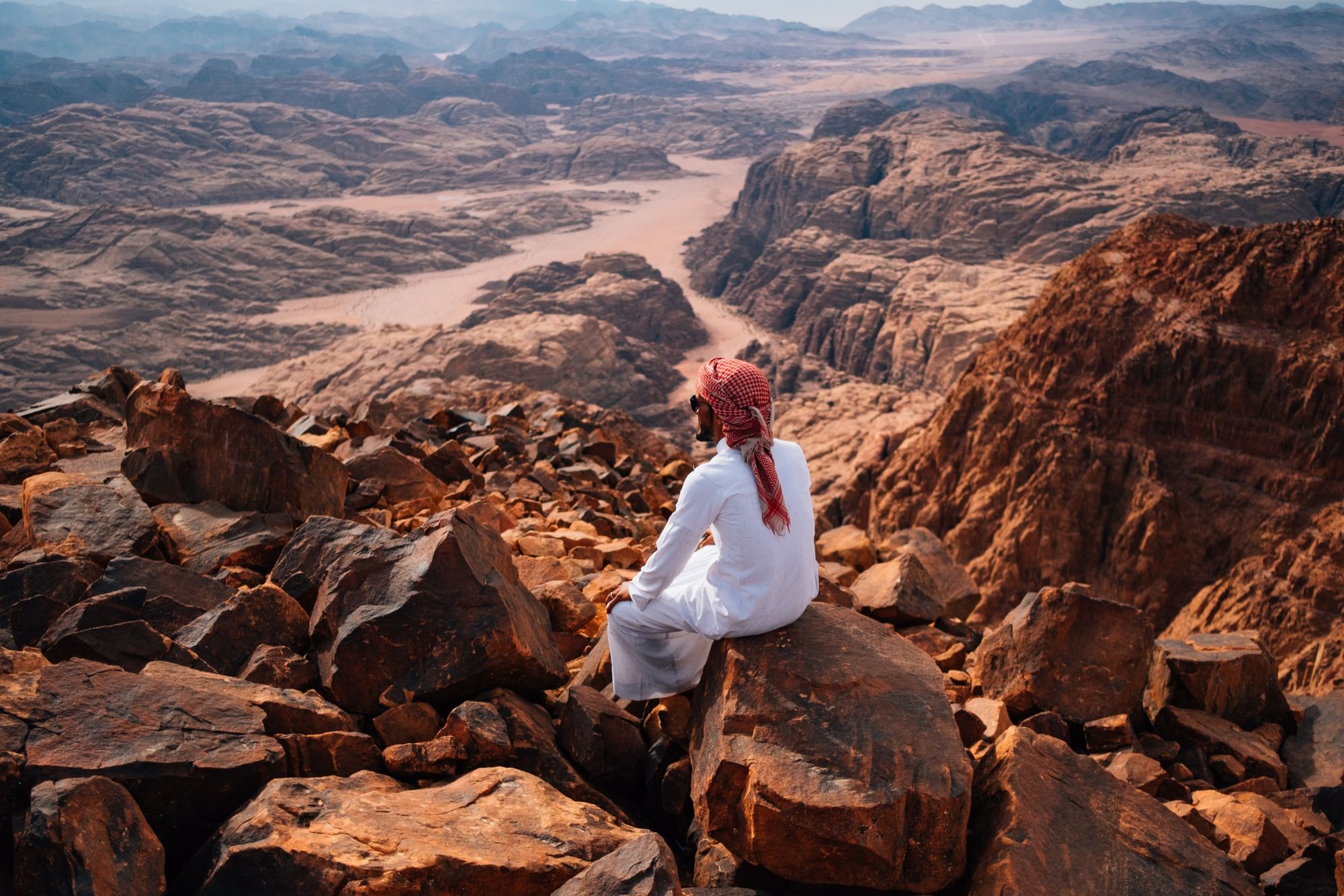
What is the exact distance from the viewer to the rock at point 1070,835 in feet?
Result: 9.72

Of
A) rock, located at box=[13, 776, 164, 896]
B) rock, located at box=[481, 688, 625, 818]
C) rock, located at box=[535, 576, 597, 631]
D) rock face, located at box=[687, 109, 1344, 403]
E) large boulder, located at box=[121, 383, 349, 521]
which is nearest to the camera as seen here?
Result: rock, located at box=[13, 776, 164, 896]

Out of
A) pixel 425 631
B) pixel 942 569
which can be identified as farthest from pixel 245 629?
pixel 942 569

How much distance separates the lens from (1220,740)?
477 centimetres

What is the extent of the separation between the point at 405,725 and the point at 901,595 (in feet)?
11.0

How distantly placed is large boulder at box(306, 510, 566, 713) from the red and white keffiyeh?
46.3 inches

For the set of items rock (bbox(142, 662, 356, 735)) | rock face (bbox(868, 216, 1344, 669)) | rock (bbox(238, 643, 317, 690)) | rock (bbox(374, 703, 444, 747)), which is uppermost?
rock (bbox(142, 662, 356, 735))

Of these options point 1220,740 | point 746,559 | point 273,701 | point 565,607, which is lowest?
point 1220,740

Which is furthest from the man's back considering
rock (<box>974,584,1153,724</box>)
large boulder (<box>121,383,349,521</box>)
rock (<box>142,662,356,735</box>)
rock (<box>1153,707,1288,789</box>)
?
large boulder (<box>121,383,349,521</box>)

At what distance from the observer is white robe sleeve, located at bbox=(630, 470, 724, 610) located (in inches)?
136

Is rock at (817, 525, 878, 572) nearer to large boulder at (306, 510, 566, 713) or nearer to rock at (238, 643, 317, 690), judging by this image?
large boulder at (306, 510, 566, 713)

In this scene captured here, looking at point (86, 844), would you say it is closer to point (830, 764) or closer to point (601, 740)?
point (601, 740)

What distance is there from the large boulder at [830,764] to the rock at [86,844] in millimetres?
1736

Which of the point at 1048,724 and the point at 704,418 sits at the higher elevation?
the point at 704,418

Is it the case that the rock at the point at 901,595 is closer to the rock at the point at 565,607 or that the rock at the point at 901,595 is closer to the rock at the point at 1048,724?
the rock at the point at 1048,724
